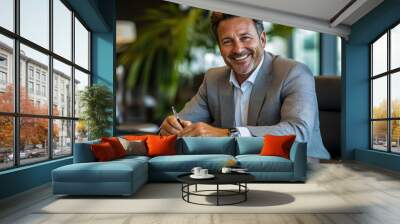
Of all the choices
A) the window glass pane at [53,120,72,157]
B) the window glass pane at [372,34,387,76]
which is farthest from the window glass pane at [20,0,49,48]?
the window glass pane at [372,34,387,76]

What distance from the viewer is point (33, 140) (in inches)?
211

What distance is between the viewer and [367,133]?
856cm

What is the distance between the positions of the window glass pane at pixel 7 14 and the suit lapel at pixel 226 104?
369 centimetres

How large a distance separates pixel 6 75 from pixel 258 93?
395 cm

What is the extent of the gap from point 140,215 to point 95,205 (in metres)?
0.63

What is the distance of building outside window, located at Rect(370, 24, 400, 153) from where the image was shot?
7121 millimetres

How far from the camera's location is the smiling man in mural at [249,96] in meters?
6.74

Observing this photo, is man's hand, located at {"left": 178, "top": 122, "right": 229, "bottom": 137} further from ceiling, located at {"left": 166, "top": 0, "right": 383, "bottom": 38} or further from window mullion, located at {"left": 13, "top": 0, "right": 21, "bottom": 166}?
window mullion, located at {"left": 13, "top": 0, "right": 21, "bottom": 166}

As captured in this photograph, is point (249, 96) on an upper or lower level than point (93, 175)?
upper

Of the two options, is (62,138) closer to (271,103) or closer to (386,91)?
(271,103)

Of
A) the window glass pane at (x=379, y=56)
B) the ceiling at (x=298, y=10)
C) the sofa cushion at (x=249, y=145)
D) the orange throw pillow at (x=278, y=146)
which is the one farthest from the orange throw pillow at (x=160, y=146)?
the window glass pane at (x=379, y=56)

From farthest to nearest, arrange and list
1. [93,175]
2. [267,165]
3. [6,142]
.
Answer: [267,165] → [6,142] → [93,175]

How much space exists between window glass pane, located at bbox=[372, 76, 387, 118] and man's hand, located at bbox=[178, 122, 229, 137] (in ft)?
10.0

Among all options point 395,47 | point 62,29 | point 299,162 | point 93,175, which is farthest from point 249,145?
point 62,29
